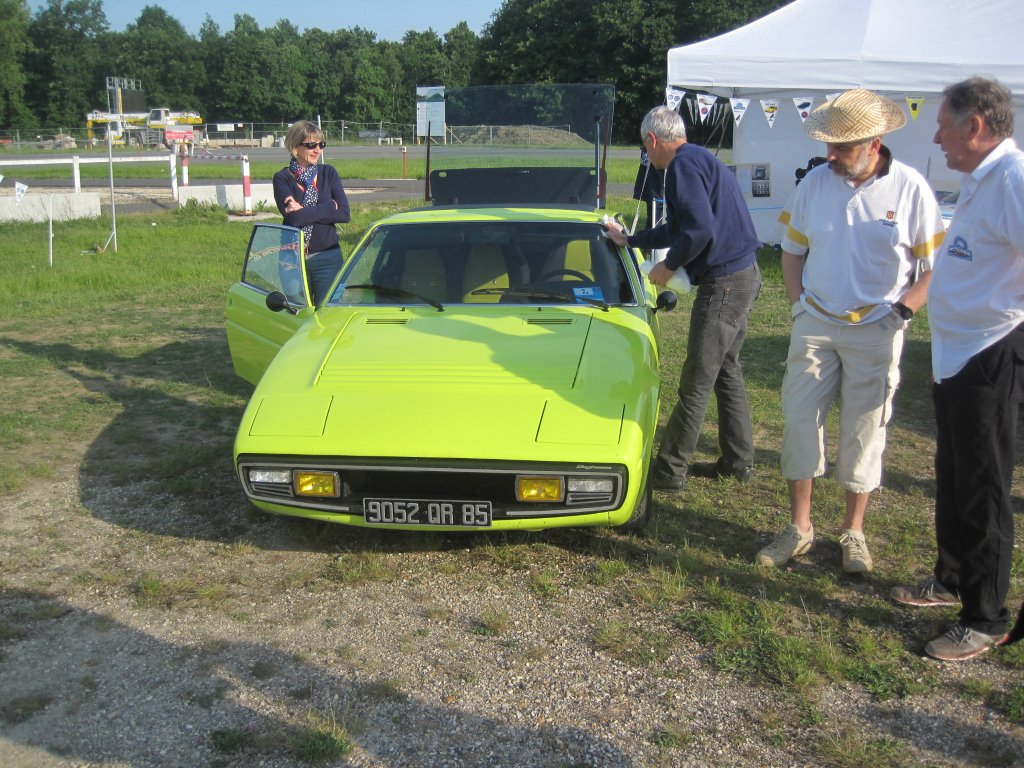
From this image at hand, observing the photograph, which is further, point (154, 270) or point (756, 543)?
point (154, 270)

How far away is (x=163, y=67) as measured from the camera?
78.1 meters

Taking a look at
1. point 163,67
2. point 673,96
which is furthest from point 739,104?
point 163,67

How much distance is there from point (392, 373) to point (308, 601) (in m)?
1.03

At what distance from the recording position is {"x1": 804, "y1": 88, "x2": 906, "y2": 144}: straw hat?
339 cm

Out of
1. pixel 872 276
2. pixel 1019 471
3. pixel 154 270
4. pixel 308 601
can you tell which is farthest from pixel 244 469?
pixel 154 270

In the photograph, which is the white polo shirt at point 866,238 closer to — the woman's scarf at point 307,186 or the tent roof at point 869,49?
the woman's scarf at point 307,186

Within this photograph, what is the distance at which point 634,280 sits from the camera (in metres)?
4.90

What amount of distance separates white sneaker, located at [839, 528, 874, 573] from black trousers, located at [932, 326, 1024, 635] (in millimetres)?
532

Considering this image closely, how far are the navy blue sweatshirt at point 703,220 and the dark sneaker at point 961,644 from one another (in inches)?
76.3

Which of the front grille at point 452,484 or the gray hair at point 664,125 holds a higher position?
the gray hair at point 664,125

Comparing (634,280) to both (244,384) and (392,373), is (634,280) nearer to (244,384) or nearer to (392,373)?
(392,373)

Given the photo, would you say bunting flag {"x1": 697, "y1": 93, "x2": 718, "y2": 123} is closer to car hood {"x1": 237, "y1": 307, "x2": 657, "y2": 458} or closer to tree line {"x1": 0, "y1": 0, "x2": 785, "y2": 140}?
car hood {"x1": 237, "y1": 307, "x2": 657, "y2": 458}

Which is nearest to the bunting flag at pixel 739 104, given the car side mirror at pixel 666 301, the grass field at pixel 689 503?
the grass field at pixel 689 503

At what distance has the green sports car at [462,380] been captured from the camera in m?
3.56
